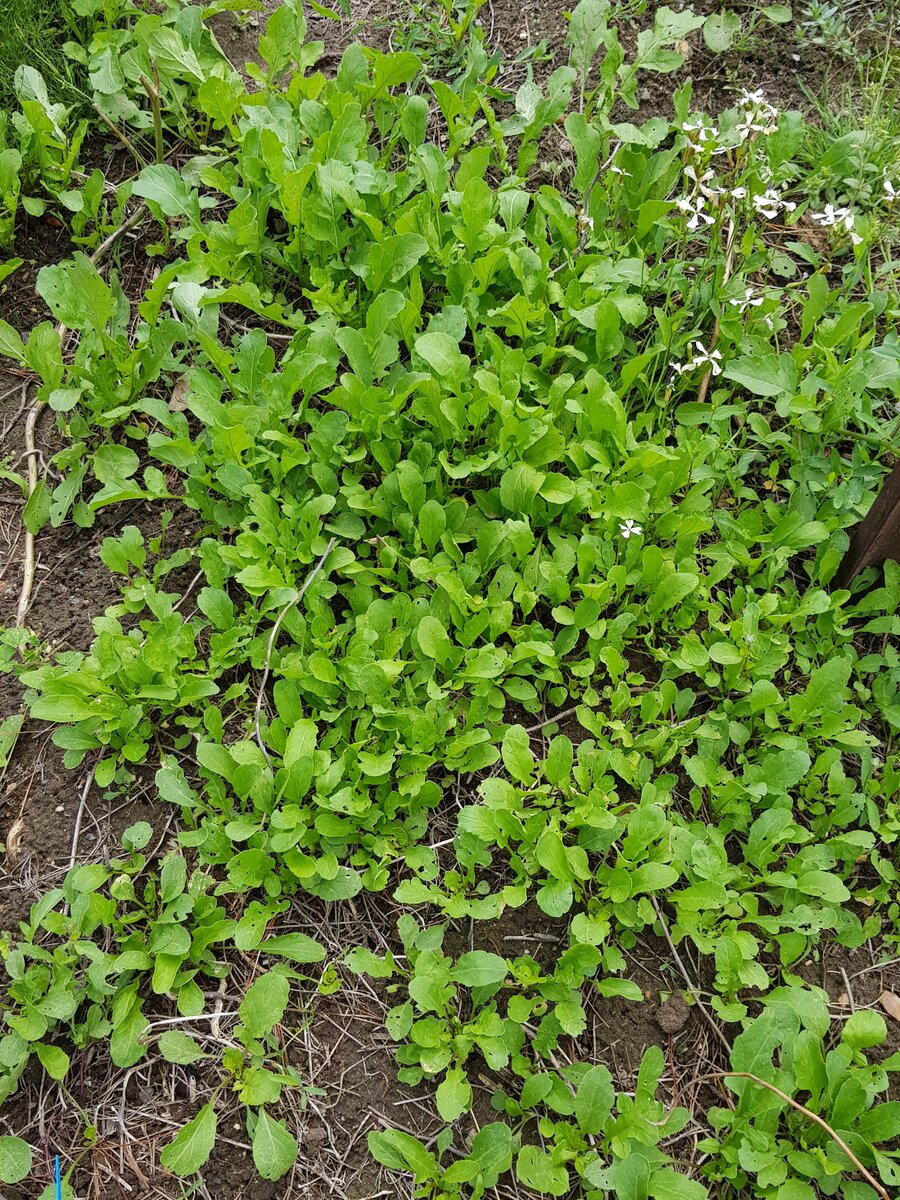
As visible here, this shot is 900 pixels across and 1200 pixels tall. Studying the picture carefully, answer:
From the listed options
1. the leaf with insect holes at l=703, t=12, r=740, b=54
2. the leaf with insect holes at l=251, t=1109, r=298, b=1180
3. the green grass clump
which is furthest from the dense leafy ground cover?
the leaf with insect holes at l=703, t=12, r=740, b=54

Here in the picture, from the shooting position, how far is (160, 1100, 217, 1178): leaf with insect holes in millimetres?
1889

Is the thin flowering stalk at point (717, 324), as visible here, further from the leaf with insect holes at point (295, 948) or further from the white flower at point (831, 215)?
the leaf with insect holes at point (295, 948)

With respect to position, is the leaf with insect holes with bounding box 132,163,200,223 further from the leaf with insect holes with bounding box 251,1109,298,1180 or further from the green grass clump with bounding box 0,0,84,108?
the leaf with insect holes with bounding box 251,1109,298,1180

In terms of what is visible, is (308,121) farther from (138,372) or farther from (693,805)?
(693,805)

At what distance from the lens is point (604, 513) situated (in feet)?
8.46

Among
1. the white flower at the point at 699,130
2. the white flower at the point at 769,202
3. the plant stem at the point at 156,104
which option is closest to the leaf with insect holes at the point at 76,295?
the plant stem at the point at 156,104

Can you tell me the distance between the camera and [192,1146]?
6.26ft

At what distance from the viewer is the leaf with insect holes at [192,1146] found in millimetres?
1889

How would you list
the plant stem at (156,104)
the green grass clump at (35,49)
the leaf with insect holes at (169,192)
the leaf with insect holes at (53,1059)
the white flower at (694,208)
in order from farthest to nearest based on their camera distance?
the green grass clump at (35,49) < the plant stem at (156,104) < the leaf with insect holes at (169,192) < the white flower at (694,208) < the leaf with insect holes at (53,1059)

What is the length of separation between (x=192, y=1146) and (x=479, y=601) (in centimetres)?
138

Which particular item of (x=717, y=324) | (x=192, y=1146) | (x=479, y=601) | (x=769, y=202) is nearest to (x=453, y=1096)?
(x=192, y=1146)

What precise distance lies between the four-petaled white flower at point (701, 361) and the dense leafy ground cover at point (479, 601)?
0.04 metres

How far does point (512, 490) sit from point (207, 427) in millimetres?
889

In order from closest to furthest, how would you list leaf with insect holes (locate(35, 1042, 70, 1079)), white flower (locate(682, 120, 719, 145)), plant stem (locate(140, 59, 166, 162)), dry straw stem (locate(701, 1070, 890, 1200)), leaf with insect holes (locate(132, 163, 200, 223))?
1. dry straw stem (locate(701, 1070, 890, 1200))
2. leaf with insect holes (locate(35, 1042, 70, 1079))
3. white flower (locate(682, 120, 719, 145))
4. leaf with insect holes (locate(132, 163, 200, 223))
5. plant stem (locate(140, 59, 166, 162))
